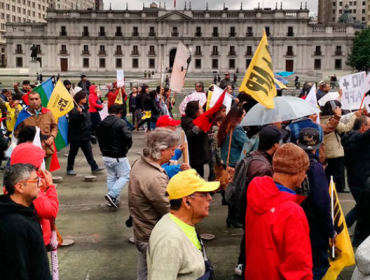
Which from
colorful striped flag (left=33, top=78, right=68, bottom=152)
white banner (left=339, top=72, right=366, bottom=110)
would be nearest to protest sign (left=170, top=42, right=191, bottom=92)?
colorful striped flag (left=33, top=78, right=68, bottom=152)

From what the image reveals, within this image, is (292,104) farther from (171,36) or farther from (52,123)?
(171,36)

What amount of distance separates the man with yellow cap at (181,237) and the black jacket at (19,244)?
0.85 m

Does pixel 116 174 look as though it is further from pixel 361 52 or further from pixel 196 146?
A: pixel 361 52

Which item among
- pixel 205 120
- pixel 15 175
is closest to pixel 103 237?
pixel 205 120

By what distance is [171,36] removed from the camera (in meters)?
85.8

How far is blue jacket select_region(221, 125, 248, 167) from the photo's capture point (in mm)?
6680

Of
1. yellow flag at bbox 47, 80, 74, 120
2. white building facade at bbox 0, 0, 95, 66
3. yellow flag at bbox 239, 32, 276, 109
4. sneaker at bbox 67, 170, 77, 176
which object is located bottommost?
sneaker at bbox 67, 170, 77, 176

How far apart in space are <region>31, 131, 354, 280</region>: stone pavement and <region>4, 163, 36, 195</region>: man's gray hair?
2.11m

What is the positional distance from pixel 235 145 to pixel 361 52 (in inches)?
3067

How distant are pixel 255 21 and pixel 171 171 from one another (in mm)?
84097

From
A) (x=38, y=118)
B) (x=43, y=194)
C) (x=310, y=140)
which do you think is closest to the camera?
(x=43, y=194)

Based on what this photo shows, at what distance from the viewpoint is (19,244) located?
3.02m

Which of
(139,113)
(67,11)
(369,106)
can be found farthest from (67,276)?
(67,11)

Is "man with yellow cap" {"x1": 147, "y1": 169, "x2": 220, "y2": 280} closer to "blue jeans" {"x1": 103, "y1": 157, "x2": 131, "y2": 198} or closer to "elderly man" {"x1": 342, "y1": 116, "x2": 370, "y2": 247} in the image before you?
"elderly man" {"x1": 342, "y1": 116, "x2": 370, "y2": 247}
